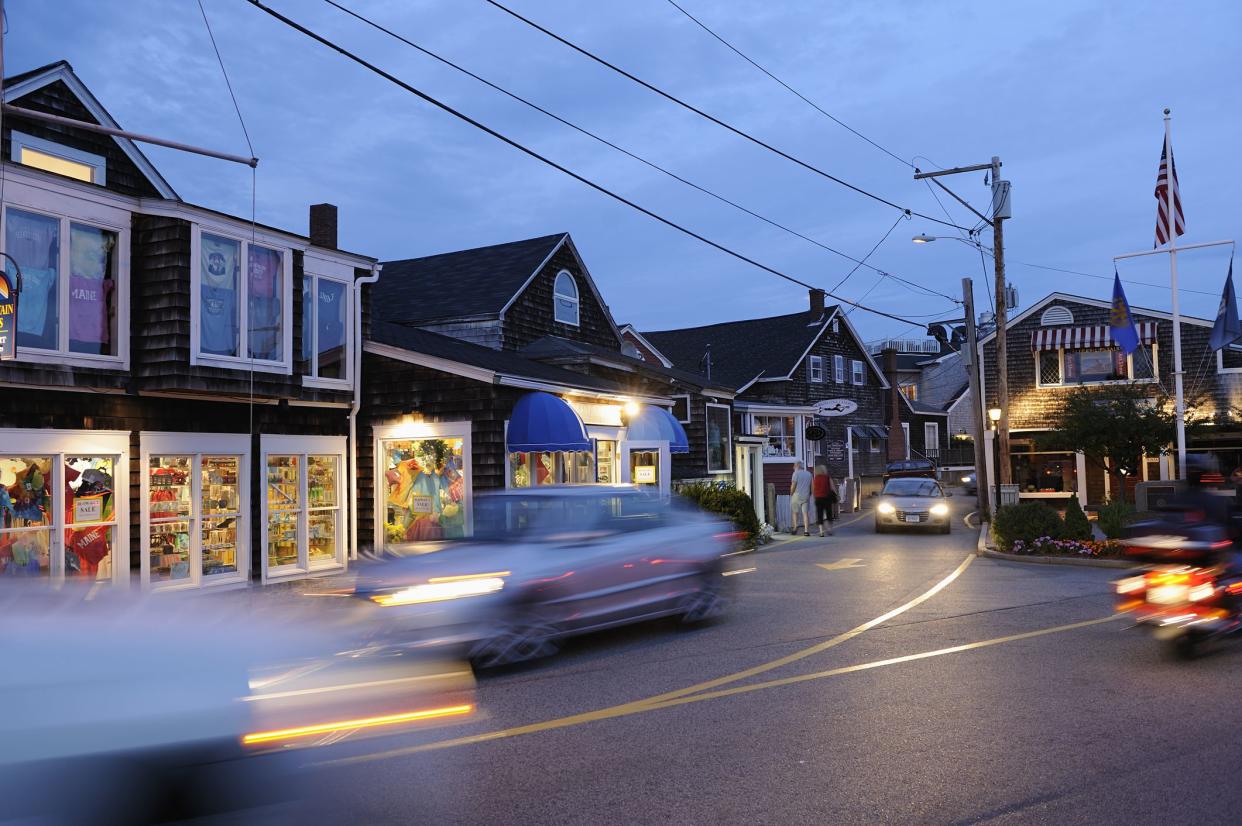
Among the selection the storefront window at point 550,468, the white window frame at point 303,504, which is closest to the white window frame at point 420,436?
the storefront window at point 550,468

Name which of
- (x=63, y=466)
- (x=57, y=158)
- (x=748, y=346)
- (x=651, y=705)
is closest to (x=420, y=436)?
(x=63, y=466)

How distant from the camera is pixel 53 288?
529 inches

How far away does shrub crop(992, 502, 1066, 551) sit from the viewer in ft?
63.9

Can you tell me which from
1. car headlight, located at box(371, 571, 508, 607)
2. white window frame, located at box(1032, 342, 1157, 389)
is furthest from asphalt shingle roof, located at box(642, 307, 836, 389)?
car headlight, located at box(371, 571, 508, 607)

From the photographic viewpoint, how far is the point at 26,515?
515 inches

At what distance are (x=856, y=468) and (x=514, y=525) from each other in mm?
38698

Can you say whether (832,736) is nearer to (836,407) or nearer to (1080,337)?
(1080,337)

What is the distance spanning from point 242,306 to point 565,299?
1354cm

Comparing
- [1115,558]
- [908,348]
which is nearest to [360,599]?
[1115,558]

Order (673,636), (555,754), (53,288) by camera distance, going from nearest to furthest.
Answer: (555,754)
(673,636)
(53,288)

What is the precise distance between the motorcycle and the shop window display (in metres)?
12.2

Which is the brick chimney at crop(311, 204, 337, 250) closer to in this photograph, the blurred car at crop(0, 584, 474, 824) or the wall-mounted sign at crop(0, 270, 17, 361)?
the wall-mounted sign at crop(0, 270, 17, 361)

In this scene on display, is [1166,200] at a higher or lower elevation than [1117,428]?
higher

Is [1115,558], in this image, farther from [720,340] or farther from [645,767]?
[720,340]
